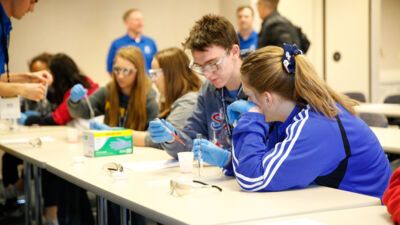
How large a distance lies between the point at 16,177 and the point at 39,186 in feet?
4.58

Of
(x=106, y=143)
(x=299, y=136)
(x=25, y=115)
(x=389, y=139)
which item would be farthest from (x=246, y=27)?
(x=299, y=136)

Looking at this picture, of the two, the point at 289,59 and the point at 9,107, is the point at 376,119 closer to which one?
the point at 289,59

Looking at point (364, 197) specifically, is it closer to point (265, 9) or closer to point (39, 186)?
point (39, 186)

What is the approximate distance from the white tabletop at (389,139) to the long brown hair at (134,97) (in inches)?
61.4

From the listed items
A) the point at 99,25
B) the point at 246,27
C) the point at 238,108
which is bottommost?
the point at 238,108

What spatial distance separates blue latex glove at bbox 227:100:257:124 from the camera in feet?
6.22

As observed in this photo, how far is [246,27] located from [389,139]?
3.82 meters

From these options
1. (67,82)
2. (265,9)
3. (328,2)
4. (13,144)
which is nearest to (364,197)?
(13,144)

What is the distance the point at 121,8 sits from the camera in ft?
23.1

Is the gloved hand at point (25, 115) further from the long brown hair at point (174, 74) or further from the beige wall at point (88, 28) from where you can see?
the long brown hair at point (174, 74)

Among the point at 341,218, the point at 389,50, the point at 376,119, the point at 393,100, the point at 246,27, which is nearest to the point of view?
the point at 341,218

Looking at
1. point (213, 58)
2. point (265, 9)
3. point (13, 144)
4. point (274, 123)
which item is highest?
point (265, 9)

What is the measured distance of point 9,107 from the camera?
10.9 feet

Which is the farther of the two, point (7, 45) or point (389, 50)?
point (389, 50)
